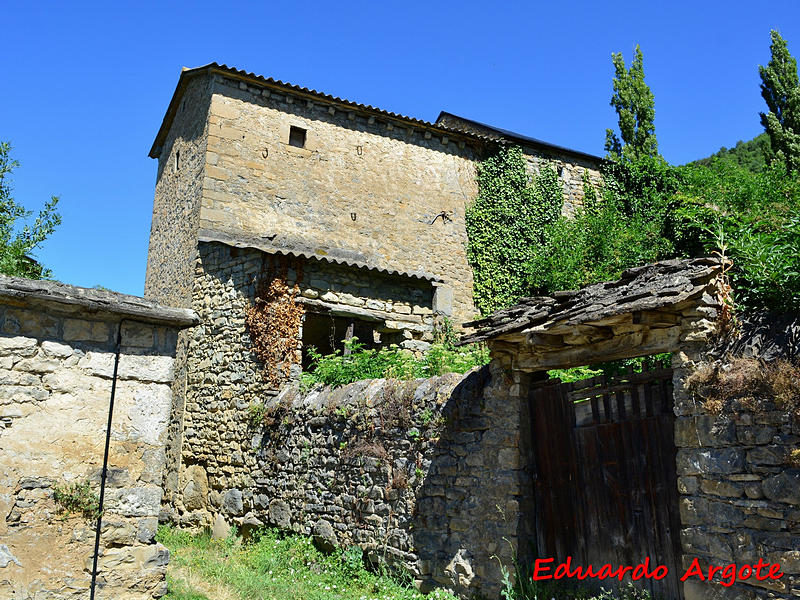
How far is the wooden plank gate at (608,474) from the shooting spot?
16.0 feet

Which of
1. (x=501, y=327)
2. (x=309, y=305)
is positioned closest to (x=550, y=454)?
(x=501, y=327)

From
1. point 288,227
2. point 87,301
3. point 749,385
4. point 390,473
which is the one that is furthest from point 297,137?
point 749,385

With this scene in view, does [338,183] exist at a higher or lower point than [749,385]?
higher

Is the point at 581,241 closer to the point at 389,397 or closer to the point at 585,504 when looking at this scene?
the point at 389,397

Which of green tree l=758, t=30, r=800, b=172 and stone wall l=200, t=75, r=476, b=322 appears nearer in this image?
stone wall l=200, t=75, r=476, b=322

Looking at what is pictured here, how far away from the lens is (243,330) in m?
9.80

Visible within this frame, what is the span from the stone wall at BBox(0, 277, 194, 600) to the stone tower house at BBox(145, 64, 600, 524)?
4482mm

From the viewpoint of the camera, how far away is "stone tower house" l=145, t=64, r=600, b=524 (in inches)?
390

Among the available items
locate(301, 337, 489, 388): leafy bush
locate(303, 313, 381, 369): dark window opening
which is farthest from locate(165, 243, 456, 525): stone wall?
locate(301, 337, 489, 388): leafy bush

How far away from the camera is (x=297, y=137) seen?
1312cm

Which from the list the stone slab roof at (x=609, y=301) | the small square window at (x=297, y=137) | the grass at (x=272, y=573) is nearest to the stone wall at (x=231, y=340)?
the grass at (x=272, y=573)

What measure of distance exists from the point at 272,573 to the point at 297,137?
28.5 ft

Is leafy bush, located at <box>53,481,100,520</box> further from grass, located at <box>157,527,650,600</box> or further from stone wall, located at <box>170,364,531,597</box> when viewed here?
stone wall, located at <box>170,364,531,597</box>

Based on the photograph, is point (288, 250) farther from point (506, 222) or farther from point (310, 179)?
point (506, 222)
